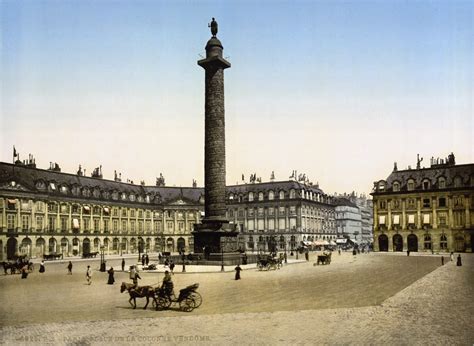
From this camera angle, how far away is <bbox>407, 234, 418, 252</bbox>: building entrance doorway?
71812 millimetres

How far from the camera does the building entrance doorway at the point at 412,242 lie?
2827 inches

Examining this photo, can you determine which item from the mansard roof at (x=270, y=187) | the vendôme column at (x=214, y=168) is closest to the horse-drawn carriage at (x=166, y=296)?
the vendôme column at (x=214, y=168)

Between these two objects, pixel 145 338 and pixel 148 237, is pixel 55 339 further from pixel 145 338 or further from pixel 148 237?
pixel 148 237

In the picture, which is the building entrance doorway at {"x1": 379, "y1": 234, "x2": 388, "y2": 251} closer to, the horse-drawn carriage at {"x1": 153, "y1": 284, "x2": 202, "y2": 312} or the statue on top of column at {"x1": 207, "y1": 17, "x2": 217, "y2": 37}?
the statue on top of column at {"x1": 207, "y1": 17, "x2": 217, "y2": 37}

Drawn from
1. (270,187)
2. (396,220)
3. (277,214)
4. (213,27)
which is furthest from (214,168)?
(270,187)

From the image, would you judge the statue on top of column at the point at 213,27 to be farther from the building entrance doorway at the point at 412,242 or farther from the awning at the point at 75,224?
the building entrance doorway at the point at 412,242

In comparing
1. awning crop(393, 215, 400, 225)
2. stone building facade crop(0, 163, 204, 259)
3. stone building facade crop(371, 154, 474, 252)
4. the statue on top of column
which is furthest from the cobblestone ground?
awning crop(393, 215, 400, 225)

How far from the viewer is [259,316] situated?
16094 millimetres

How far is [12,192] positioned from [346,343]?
60758 millimetres

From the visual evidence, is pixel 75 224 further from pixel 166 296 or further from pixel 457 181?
pixel 166 296

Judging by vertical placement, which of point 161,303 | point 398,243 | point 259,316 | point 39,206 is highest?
point 39,206

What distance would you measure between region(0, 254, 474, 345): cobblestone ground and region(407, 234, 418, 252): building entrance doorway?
4851 centimetres

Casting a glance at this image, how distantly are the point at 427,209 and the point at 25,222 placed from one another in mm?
58017

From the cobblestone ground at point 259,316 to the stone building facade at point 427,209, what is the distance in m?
46.4
